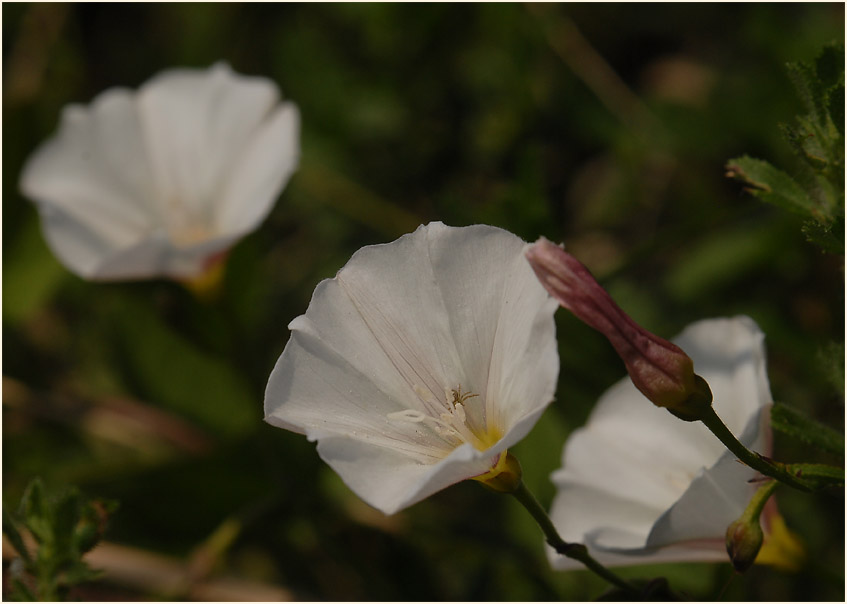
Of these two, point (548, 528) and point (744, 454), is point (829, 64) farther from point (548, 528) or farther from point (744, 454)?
point (548, 528)

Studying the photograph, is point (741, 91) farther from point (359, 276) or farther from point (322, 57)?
point (359, 276)

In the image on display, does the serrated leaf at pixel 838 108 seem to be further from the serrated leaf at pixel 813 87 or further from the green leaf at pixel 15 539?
the green leaf at pixel 15 539

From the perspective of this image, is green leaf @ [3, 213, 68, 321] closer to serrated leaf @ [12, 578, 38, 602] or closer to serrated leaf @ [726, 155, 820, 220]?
serrated leaf @ [12, 578, 38, 602]

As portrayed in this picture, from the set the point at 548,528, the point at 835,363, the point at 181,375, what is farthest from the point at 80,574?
the point at 181,375

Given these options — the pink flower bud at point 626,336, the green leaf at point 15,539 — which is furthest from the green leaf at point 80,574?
the pink flower bud at point 626,336

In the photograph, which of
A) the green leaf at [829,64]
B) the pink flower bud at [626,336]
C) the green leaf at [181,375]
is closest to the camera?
the pink flower bud at [626,336]

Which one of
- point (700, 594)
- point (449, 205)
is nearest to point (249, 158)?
point (449, 205)
